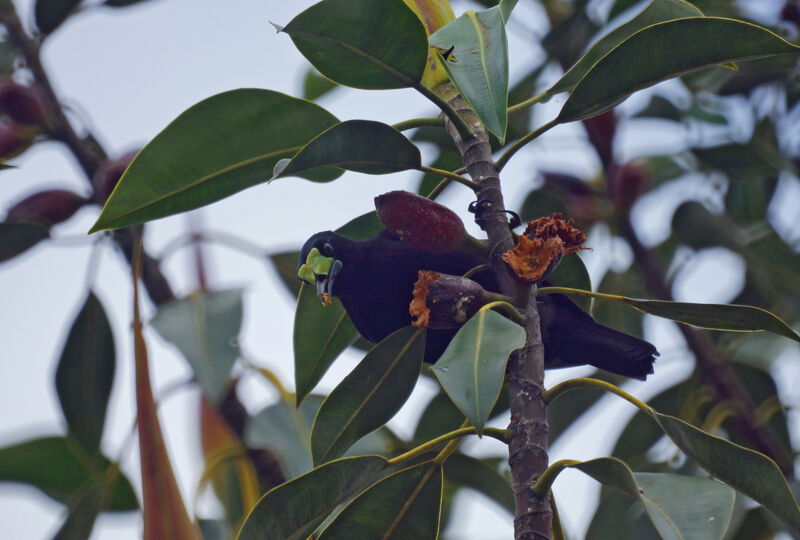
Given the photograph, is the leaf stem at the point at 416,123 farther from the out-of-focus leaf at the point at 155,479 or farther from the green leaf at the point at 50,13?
the green leaf at the point at 50,13

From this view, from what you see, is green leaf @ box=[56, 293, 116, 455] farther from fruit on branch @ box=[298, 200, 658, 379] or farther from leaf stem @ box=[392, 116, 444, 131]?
leaf stem @ box=[392, 116, 444, 131]

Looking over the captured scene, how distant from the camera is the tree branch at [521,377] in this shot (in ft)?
3.02

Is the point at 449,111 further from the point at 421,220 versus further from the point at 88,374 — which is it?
the point at 88,374

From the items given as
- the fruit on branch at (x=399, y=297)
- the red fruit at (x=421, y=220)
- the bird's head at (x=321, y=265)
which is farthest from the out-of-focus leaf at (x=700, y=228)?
the red fruit at (x=421, y=220)

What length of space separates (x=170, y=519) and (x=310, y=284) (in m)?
0.43

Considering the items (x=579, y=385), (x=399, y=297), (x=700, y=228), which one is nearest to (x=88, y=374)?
(x=399, y=297)

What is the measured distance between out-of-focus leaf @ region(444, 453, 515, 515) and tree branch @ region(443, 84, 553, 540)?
59 centimetres

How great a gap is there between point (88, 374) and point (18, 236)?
318 mm

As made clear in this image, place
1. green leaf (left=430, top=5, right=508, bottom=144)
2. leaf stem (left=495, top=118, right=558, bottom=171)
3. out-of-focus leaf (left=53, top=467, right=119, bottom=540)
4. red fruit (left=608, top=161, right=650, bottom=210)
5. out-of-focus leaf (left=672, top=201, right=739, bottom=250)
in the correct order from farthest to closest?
red fruit (left=608, top=161, right=650, bottom=210)
out-of-focus leaf (left=672, top=201, right=739, bottom=250)
out-of-focus leaf (left=53, top=467, right=119, bottom=540)
leaf stem (left=495, top=118, right=558, bottom=171)
green leaf (left=430, top=5, right=508, bottom=144)

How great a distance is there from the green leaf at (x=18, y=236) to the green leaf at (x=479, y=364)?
3.56ft

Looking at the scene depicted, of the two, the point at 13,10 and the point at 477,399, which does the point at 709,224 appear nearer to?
the point at 477,399

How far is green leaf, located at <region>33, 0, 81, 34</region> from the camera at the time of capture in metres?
1.79

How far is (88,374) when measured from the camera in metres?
1.80

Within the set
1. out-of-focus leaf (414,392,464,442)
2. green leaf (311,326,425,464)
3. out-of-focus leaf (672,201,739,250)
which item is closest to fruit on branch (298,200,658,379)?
green leaf (311,326,425,464)
